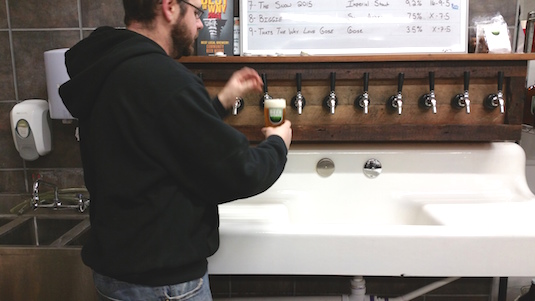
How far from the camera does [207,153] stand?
30.2 inches

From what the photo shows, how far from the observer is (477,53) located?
1.35m

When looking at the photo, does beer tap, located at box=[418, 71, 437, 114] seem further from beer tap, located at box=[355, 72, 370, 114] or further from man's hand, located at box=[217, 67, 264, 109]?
man's hand, located at box=[217, 67, 264, 109]

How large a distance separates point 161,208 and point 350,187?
77cm

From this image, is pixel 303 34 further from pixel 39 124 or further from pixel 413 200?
pixel 39 124

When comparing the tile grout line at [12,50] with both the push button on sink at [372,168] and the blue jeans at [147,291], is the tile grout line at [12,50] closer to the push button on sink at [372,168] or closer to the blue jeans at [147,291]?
the blue jeans at [147,291]

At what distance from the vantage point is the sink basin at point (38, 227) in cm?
149

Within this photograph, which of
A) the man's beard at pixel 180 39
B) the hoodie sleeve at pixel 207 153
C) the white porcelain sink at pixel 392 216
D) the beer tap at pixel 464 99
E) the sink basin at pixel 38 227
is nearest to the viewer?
the hoodie sleeve at pixel 207 153

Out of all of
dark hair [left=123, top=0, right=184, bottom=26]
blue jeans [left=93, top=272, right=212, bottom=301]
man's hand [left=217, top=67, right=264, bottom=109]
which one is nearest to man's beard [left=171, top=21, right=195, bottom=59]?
Result: dark hair [left=123, top=0, right=184, bottom=26]

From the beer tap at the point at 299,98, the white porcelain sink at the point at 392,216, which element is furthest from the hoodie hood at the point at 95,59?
the beer tap at the point at 299,98

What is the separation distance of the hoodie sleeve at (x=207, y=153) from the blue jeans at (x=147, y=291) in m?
0.19

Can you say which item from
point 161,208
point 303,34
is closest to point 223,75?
point 303,34

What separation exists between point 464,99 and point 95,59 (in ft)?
3.44

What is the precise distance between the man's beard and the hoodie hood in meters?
0.08

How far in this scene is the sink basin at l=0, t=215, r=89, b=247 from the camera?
1.49m
